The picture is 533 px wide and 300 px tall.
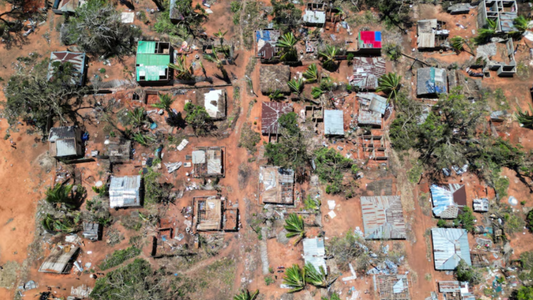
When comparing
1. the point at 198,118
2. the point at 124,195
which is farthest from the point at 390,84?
the point at 124,195

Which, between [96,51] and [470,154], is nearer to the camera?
[470,154]

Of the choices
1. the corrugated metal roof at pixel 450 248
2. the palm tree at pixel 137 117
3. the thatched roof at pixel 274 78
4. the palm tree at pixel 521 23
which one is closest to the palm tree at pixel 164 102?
the palm tree at pixel 137 117

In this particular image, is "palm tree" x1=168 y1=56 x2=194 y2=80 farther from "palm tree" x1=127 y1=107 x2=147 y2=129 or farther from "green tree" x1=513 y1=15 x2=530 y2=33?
"green tree" x1=513 y1=15 x2=530 y2=33

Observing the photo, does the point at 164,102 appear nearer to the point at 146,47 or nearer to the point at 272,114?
the point at 146,47

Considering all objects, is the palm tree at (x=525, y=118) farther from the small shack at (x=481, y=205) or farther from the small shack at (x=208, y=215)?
the small shack at (x=208, y=215)

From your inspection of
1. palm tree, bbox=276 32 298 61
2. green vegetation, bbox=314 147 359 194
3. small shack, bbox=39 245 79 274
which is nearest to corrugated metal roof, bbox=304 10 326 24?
palm tree, bbox=276 32 298 61

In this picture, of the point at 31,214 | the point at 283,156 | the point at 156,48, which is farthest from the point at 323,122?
the point at 31,214

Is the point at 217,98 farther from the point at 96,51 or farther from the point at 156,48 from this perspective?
the point at 96,51
